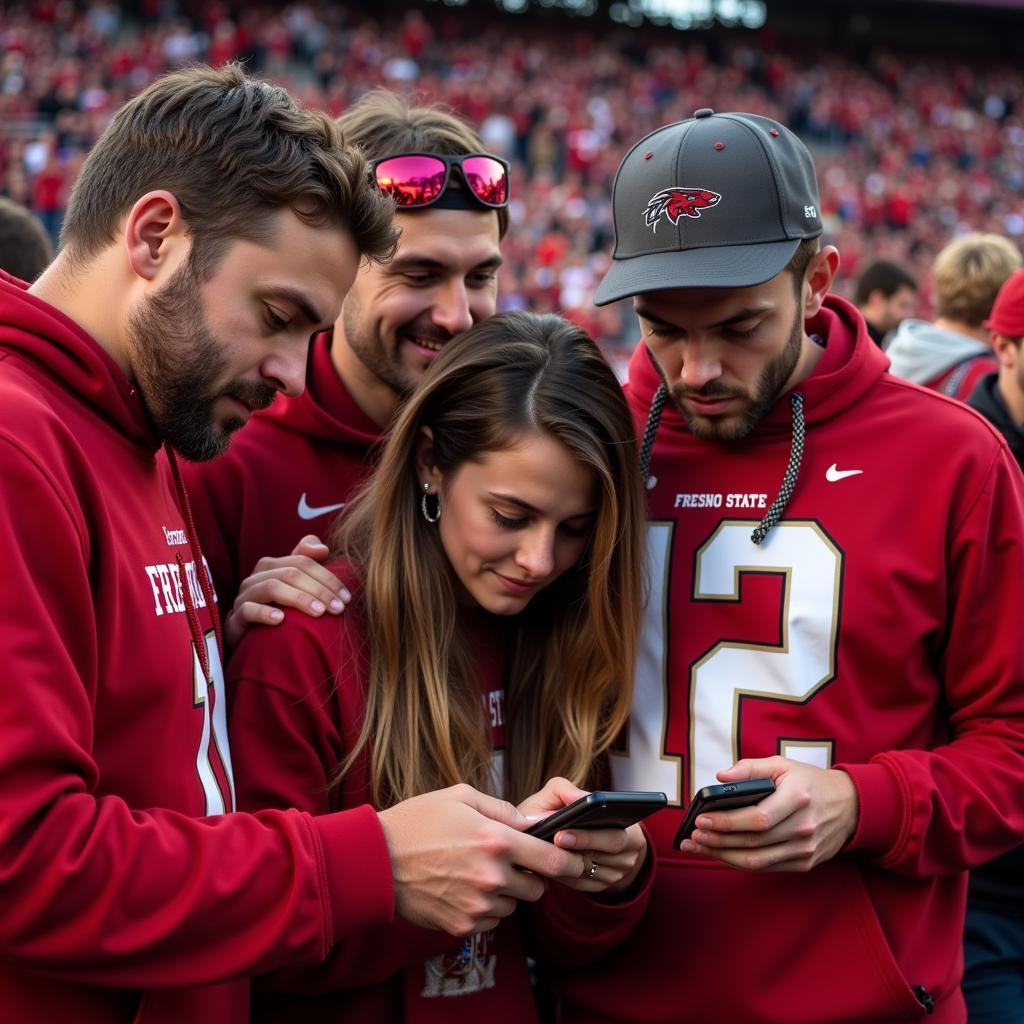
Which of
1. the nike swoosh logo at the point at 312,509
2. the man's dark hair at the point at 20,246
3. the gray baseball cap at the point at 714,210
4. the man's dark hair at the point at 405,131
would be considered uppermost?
the man's dark hair at the point at 405,131

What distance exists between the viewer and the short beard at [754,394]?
2.33 m

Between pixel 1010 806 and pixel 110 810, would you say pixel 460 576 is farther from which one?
pixel 1010 806

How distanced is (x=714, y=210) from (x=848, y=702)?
93cm

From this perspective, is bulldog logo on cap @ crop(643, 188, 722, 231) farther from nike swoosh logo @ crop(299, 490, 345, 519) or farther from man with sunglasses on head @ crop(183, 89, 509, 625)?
nike swoosh logo @ crop(299, 490, 345, 519)

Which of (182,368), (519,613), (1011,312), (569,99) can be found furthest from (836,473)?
(569,99)

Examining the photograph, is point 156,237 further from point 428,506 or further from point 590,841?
point 590,841

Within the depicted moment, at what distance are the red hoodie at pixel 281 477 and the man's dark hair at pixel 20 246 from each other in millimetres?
1424

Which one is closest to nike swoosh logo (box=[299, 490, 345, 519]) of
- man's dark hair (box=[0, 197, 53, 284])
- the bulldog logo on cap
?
the bulldog logo on cap

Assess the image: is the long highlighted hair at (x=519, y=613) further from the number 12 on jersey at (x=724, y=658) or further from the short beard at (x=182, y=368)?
the short beard at (x=182, y=368)

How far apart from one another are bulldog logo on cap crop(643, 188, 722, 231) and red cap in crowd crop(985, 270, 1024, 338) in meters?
1.75

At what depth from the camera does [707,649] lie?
92.4 inches

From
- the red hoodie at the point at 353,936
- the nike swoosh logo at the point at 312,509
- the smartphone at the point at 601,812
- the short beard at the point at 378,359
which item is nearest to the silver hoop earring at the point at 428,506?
the red hoodie at the point at 353,936

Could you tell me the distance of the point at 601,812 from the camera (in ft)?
6.12

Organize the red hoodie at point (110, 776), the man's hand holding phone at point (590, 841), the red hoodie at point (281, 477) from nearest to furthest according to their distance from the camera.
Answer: the red hoodie at point (110, 776) → the man's hand holding phone at point (590, 841) → the red hoodie at point (281, 477)
